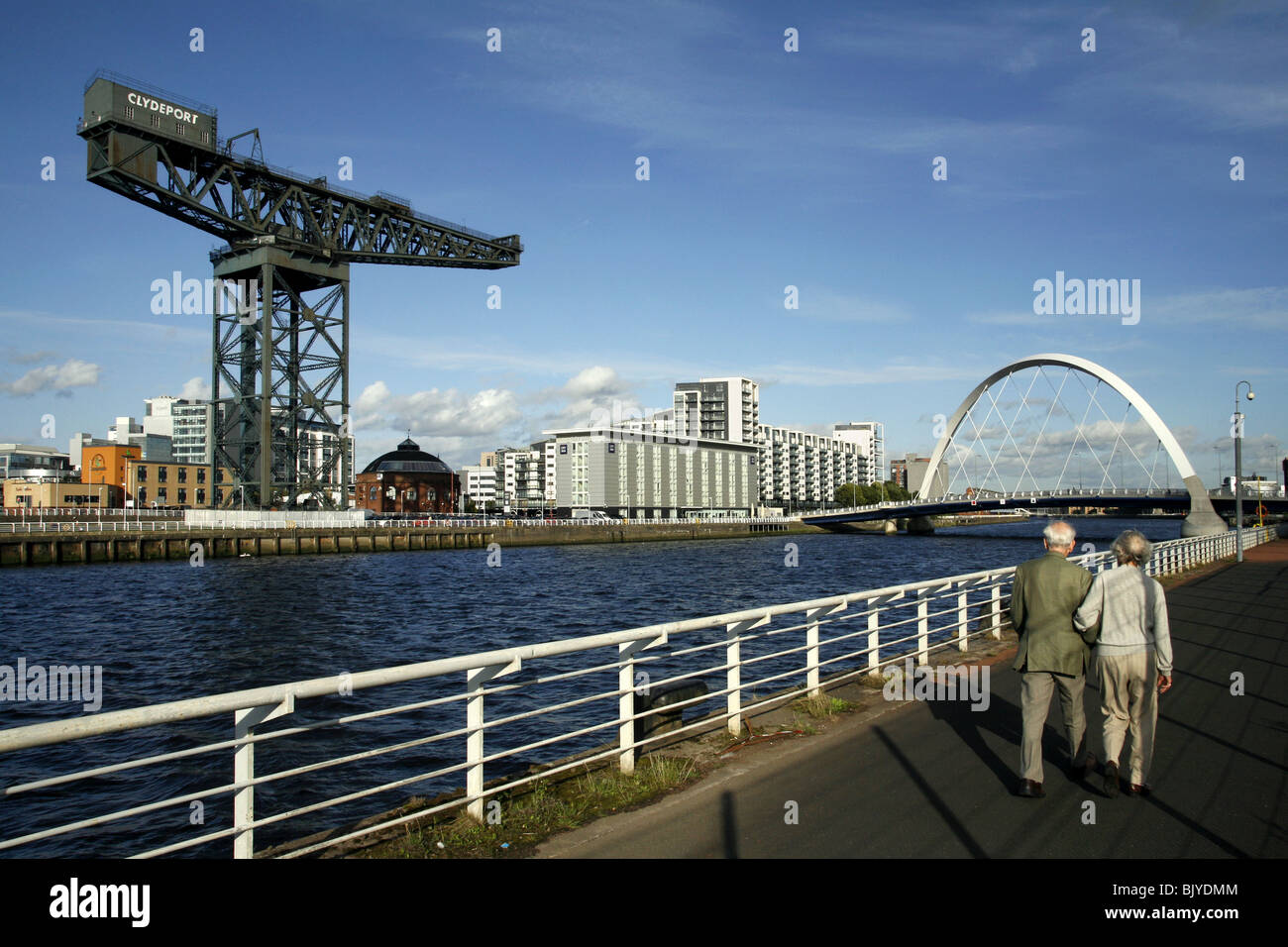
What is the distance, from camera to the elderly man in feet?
22.4

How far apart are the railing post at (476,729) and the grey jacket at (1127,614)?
4.31 m

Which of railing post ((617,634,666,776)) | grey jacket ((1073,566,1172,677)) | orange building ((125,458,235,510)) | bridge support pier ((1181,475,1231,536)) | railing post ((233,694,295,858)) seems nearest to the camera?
railing post ((233,694,295,858))

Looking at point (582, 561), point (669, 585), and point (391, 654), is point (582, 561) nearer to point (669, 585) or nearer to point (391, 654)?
point (669, 585)

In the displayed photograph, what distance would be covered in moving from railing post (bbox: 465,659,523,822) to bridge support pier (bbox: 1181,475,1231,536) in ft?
267

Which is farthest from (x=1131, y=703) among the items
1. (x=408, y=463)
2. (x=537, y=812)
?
(x=408, y=463)

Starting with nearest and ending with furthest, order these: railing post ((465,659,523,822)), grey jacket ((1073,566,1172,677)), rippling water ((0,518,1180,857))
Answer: railing post ((465,659,523,822))
grey jacket ((1073,566,1172,677))
rippling water ((0,518,1180,857))

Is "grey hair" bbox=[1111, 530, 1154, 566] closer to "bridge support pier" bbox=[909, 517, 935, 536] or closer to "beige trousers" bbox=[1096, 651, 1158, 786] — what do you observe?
"beige trousers" bbox=[1096, 651, 1158, 786]

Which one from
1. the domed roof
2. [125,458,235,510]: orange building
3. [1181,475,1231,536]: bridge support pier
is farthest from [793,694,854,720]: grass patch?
the domed roof

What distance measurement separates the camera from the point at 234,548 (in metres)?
66.1

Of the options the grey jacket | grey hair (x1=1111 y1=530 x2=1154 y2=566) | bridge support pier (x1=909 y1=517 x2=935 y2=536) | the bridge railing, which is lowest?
bridge support pier (x1=909 y1=517 x2=935 y2=536)

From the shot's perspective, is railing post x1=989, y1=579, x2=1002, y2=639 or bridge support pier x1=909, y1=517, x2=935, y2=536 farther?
bridge support pier x1=909, y1=517, x2=935, y2=536
